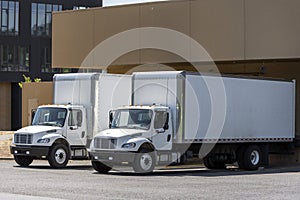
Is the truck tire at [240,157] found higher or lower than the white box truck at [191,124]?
lower

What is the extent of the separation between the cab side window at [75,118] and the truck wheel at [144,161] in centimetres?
454

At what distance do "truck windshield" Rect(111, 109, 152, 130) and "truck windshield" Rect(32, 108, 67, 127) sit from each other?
2.97m

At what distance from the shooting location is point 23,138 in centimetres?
A: 2870

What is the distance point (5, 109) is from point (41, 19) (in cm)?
971

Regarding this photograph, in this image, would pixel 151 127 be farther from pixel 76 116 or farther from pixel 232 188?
pixel 232 188

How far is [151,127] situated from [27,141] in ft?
16.9

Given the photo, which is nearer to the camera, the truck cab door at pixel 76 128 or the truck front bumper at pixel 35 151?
the truck front bumper at pixel 35 151

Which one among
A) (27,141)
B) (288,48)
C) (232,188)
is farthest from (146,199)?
(288,48)

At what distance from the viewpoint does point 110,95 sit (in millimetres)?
30078

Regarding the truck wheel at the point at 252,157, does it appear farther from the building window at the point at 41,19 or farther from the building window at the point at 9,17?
the building window at the point at 41,19

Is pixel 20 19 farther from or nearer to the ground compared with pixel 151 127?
farther from the ground

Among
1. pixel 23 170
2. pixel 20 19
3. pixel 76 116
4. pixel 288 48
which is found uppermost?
pixel 20 19

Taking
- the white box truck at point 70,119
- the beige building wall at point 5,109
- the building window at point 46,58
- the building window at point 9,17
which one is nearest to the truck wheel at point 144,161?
the white box truck at point 70,119

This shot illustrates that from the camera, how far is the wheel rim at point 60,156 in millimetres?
28658
